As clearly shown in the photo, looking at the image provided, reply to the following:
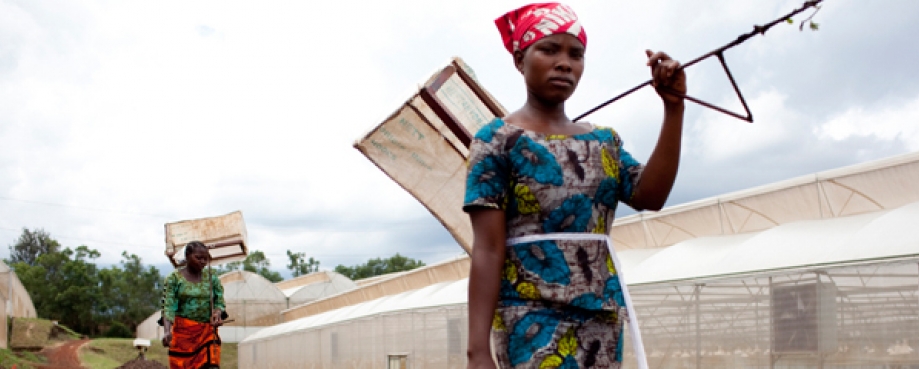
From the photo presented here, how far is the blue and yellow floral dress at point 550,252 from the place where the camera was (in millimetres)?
2438

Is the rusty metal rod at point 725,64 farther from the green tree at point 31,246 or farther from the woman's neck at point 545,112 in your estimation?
the green tree at point 31,246

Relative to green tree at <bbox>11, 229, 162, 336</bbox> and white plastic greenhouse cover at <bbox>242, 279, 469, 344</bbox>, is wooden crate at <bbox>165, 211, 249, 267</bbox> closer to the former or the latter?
white plastic greenhouse cover at <bbox>242, 279, 469, 344</bbox>

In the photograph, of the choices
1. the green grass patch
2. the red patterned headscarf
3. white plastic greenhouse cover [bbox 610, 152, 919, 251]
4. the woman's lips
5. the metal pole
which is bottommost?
the green grass patch

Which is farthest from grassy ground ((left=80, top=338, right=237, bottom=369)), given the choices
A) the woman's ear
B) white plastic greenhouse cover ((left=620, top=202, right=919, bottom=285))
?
the woman's ear

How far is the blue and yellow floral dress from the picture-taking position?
8.00 feet

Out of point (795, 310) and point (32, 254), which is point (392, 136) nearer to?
point (795, 310)

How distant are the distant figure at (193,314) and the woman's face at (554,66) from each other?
26.0ft

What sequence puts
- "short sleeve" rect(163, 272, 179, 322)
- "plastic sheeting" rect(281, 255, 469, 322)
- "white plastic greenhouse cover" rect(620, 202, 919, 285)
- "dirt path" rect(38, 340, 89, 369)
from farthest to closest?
"plastic sheeting" rect(281, 255, 469, 322) → "dirt path" rect(38, 340, 89, 369) → "white plastic greenhouse cover" rect(620, 202, 919, 285) → "short sleeve" rect(163, 272, 179, 322)

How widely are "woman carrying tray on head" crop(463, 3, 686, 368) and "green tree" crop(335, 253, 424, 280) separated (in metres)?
109

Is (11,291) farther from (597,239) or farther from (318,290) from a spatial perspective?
(597,239)

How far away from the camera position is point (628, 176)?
2.70 metres

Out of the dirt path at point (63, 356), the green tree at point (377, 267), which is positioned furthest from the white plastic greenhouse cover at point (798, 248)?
the green tree at point (377, 267)

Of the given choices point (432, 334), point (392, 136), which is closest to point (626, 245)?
point (432, 334)

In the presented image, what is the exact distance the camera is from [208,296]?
10172mm
